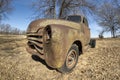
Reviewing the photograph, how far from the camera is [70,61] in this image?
7.36m

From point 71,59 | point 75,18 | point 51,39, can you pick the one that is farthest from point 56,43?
point 75,18

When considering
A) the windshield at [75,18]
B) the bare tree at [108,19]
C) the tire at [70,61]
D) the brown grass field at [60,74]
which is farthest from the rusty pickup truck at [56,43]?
the bare tree at [108,19]

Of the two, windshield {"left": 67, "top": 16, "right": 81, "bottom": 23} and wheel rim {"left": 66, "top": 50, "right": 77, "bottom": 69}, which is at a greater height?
windshield {"left": 67, "top": 16, "right": 81, "bottom": 23}

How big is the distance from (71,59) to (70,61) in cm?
8

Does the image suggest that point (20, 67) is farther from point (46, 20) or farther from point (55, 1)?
point (55, 1)

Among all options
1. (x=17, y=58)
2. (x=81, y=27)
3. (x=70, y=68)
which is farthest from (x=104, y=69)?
(x=17, y=58)

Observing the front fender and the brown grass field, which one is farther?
the brown grass field

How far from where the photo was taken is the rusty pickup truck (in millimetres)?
6379

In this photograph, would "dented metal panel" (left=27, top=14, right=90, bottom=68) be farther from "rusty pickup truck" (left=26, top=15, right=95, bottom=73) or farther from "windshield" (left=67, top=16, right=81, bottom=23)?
"windshield" (left=67, top=16, right=81, bottom=23)

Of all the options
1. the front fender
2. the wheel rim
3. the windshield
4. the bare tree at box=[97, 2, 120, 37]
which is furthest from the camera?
the bare tree at box=[97, 2, 120, 37]

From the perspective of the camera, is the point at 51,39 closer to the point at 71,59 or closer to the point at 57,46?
the point at 57,46

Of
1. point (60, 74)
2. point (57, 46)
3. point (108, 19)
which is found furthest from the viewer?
point (108, 19)

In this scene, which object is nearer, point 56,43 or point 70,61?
point 56,43

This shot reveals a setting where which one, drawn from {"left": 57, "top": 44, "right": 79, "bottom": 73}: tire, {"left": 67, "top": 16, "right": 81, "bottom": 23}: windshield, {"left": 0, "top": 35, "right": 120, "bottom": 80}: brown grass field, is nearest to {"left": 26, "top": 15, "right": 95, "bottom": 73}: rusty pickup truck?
{"left": 57, "top": 44, "right": 79, "bottom": 73}: tire
